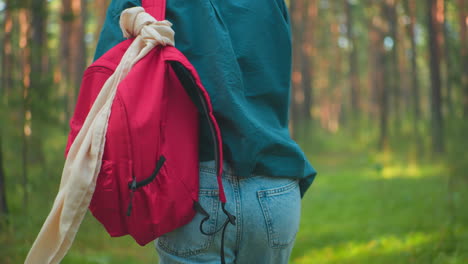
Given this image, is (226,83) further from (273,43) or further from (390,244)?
(390,244)

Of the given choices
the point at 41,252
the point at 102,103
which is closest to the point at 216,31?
the point at 102,103

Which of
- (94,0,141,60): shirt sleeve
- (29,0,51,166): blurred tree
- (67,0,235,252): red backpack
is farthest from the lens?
(29,0,51,166): blurred tree

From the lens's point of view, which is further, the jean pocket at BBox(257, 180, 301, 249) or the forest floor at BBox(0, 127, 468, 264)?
the forest floor at BBox(0, 127, 468, 264)

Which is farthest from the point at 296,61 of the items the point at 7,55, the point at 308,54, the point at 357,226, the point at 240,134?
the point at 240,134

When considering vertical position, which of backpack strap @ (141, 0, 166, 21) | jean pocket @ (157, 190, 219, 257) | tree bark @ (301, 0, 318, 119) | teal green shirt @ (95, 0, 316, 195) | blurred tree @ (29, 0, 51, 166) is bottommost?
tree bark @ (301, 0, 318, 119)

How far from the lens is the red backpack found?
135 cm

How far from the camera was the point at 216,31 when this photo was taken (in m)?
1.49

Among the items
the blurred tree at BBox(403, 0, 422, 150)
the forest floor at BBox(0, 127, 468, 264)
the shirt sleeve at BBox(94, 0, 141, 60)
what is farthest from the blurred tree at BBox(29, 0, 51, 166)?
the blurred tree at BBox(403, 0, 422, 150)

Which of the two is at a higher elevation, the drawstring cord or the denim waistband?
the denim waistband

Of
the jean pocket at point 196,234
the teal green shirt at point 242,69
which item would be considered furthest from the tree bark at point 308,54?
the jean pocket at point 196,234

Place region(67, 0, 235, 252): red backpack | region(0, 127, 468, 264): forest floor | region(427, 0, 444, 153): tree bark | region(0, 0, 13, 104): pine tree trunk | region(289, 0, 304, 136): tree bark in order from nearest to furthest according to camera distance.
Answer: region(67, 0, 235, 252): red backpack → region(0, 127, 468, 264): forest floor → region(0, 0, 13, 104): pine tree trunk → region(427, 0, 444, 153): tree bark → region(289, 0, 304, 136): tree bark

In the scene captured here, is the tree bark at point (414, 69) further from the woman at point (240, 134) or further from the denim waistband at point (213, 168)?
the denim waistband at point (213, 168)

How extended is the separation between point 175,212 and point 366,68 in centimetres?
4216

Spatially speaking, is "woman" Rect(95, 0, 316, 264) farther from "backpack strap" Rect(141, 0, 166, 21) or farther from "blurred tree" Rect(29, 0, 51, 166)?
"blurred tree" Rect(29, 0, 51, 166)
